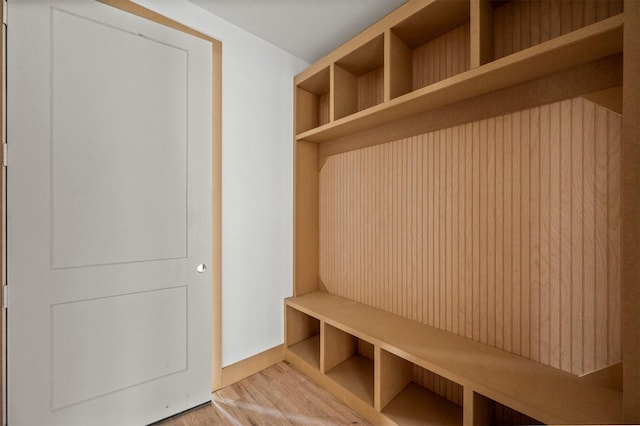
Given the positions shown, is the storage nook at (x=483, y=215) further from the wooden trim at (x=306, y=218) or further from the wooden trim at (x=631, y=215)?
the wooden trim at (x=306, y=218)

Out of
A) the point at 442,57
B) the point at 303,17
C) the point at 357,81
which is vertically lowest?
the point at 442,57

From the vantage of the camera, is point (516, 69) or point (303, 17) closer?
point (516, 69)

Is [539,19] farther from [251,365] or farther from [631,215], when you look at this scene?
[251,365]

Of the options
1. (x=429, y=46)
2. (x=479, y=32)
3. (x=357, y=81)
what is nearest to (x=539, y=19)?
(x=479, y=32)

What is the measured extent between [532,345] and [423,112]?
137 centimetres

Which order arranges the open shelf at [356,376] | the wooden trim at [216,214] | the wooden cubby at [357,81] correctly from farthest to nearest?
1. the wooden cubby at [357,81]
2. the wooden trim at [216,214]
3. the open shelf at [356,376]

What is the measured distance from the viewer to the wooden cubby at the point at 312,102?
2.26 meters

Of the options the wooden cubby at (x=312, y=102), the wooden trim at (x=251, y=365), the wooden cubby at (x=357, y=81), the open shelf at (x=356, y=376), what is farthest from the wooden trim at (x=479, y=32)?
the wooden trim at (x=251, y=365)

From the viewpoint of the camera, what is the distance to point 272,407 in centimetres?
171

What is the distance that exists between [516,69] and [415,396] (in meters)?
1.81

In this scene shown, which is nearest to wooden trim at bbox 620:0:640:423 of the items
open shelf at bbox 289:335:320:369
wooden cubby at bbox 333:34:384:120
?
wooden cubby at bbox 333:34:384:120

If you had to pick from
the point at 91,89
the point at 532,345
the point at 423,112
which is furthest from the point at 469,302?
the point at 91,89

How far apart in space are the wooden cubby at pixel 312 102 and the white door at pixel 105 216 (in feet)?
2.52

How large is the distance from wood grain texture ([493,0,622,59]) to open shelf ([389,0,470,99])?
0.54ft
